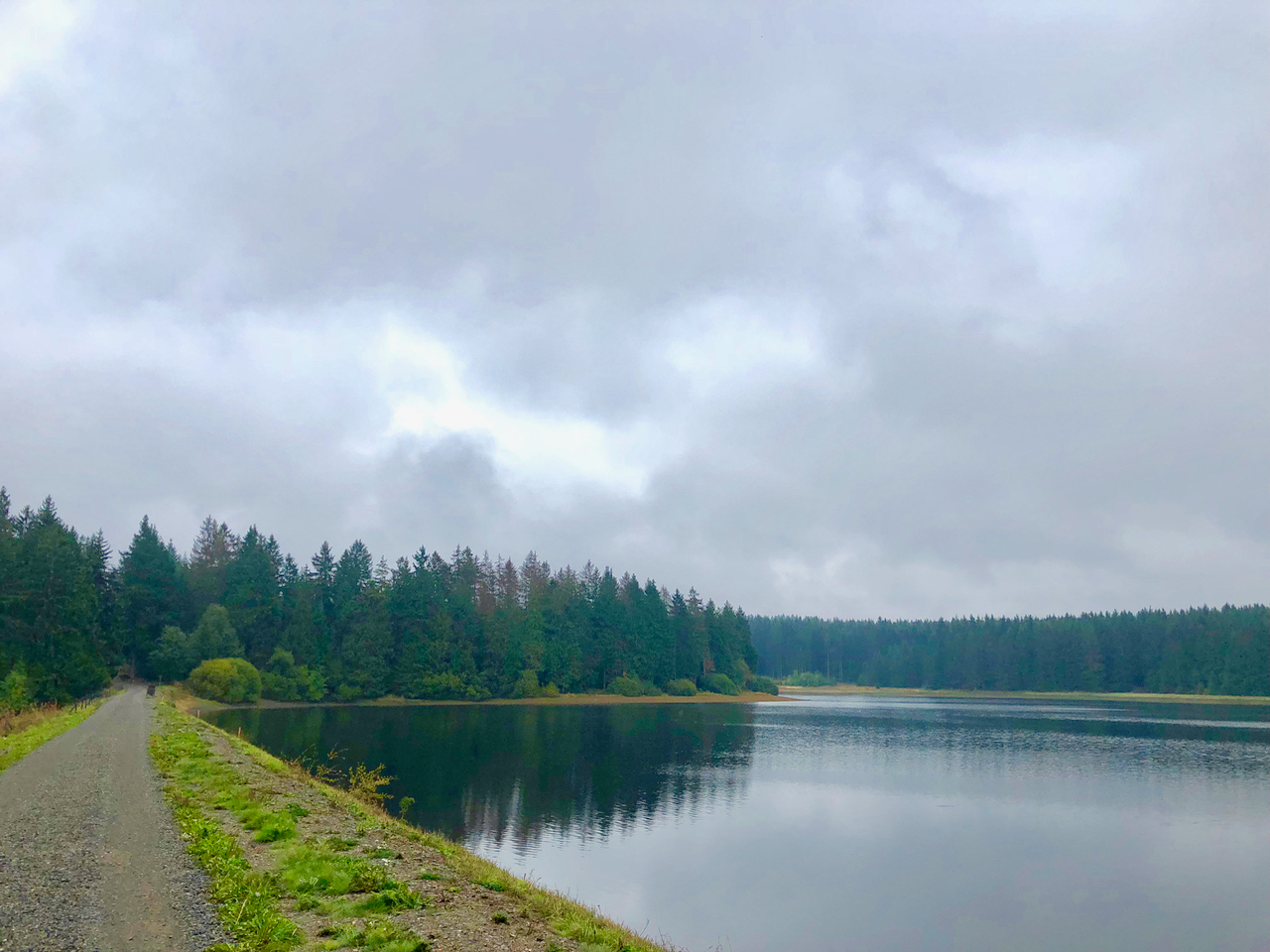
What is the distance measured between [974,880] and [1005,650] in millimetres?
177870

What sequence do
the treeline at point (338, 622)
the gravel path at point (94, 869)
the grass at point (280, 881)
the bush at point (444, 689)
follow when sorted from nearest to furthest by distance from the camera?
the gravel path at point (94, 869), the grass at point (280, 881), the treeline at point (338, 622), the bush at point (444, 689)

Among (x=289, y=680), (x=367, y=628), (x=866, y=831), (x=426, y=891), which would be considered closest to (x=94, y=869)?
(x=426, y=891)

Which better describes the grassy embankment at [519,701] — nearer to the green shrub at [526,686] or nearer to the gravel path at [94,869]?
the green shrub at [526,686]

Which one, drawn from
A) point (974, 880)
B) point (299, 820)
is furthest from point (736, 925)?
point (299, 820)

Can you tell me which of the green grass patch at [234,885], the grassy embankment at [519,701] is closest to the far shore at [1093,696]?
the grassy embankment at [519,701]

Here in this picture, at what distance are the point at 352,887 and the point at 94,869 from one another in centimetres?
431

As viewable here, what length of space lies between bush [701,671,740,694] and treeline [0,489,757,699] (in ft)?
0.74

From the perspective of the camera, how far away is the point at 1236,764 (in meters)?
49.3

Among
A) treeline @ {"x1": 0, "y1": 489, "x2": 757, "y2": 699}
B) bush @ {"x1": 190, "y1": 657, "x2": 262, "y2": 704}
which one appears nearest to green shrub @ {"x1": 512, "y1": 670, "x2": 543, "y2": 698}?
treeline @ {"x1": 0, "y1": 489, "x2": 757, "y2": 699}

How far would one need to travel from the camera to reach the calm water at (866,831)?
2128 cm

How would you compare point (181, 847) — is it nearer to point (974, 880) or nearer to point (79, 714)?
point (974, 880)

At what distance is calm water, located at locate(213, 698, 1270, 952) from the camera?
21.3 metres

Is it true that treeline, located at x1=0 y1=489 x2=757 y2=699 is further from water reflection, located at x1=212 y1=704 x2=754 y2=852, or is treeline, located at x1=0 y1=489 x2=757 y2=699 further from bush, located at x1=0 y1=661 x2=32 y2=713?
water reflection, located at x1=212 y1=704 x2=754 y2=852

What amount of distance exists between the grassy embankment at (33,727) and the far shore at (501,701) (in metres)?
16.5
